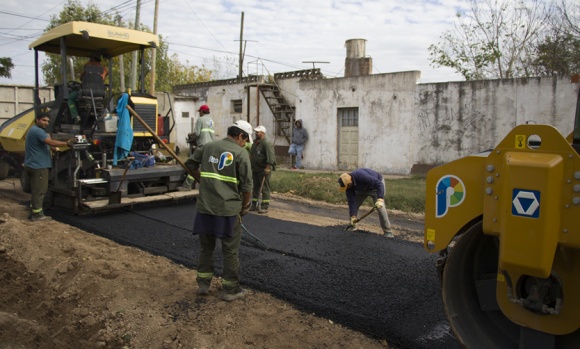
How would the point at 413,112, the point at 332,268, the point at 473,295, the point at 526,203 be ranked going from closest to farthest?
the point at 526,203 → the point at 473,295 → the point at 332,268 → the point at 413,112

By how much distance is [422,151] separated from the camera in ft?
45.9

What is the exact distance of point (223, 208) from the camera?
4.20 m

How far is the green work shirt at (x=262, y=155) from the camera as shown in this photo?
27.6 feet

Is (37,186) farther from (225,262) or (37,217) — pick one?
(225,262)

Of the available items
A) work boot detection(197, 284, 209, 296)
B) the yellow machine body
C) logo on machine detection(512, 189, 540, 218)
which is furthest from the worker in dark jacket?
logo on machine detection(512, 189, 540, 218)

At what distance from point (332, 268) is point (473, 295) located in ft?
7.17

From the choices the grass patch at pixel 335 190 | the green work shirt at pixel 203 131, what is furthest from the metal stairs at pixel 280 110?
the green work shirt at pixel 203 131

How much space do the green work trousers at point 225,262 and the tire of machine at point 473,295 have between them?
1.97 metres

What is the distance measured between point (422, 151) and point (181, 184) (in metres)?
7.96

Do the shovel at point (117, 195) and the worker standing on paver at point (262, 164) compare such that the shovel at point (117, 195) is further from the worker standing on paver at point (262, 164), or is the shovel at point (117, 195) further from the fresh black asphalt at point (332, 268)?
the worker standing on paver at point (262, 164)

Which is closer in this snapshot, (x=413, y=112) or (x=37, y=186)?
(x=37, y=186)

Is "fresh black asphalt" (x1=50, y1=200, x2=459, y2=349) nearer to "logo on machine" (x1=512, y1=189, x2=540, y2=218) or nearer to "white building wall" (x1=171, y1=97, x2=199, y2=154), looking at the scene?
"logo on machine" (x1=512, y1=189, x2=540, y2=218)

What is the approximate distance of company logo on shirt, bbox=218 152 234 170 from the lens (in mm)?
4262

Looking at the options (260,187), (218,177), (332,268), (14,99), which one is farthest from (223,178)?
(14,99)
